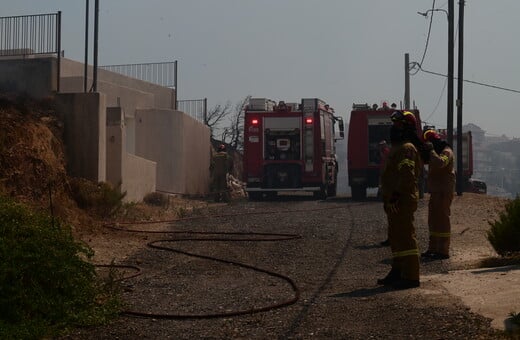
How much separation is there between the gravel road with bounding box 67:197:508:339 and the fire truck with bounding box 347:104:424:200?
9789 mm

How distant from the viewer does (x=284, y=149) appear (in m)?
26.5

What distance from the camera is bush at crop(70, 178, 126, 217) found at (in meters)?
15.5

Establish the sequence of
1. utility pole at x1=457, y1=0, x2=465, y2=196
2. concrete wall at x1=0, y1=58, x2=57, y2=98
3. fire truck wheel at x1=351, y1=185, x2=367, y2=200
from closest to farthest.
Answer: concrete wall at x1=0, y1=58, x2=57, y2=98
fire truck wheel at x1=351, y1=185, x2=367, y2=200
utility pole at x1=457, y1=0, x2=465, y2=196

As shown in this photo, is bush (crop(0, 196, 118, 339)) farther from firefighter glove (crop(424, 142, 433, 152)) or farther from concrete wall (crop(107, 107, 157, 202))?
concrete wall (crop(107, 107, 157, 202))

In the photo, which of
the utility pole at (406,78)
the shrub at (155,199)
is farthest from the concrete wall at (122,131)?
the utility pole at (406,78)

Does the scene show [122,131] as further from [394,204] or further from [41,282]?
[41,282]

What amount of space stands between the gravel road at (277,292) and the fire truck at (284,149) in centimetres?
1046

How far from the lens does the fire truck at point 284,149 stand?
26.2m

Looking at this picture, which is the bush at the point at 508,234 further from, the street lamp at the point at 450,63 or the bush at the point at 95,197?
the street lamp at the point at 450,63

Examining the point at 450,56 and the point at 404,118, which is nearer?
the point at 404,118

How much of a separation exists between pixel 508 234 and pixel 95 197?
8.12 metres

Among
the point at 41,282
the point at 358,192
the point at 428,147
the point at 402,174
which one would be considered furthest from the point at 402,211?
the point at 358,192

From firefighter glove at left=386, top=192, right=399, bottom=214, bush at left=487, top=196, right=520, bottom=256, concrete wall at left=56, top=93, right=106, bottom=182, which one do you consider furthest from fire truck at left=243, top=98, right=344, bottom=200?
firefighter glove at left=386, top=192, right=399, bottom=214

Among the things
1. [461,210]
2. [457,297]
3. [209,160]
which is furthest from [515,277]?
[209,160]
